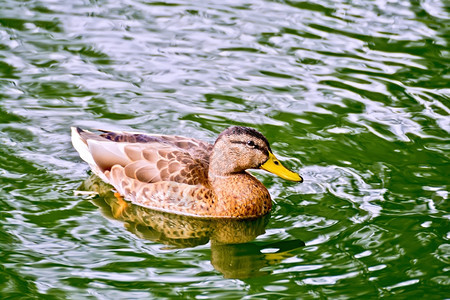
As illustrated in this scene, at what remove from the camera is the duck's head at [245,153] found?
852 centimetres

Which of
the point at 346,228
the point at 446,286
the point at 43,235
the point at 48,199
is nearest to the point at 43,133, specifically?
the point at 48,199

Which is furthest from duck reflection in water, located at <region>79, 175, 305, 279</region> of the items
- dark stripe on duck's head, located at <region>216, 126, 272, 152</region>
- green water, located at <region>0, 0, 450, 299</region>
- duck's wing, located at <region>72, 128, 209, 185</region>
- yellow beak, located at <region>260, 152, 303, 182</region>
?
dark stripe on duck's head, located at <region>216, 126, 272, 152</region>

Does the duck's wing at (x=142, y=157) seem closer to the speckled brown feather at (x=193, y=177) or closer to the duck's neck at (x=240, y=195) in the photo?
the speckled brown feather at (x=193, y=177)

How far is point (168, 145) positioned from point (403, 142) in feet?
8.65

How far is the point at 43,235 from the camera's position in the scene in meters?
7.96

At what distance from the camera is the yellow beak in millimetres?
Result: 8594

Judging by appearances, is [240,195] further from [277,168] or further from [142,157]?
[142,157]

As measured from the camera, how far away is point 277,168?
863 centimetres

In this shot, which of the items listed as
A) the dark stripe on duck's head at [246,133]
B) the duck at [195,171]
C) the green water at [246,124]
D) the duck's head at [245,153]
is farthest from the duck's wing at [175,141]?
the green water at [246,124]

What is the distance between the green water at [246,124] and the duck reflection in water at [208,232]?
0.02 m

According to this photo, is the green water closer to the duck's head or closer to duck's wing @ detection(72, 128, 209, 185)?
duck's wing @ detection(72, 128, 209, 185)

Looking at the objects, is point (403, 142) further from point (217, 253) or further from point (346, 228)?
point (217, 253)

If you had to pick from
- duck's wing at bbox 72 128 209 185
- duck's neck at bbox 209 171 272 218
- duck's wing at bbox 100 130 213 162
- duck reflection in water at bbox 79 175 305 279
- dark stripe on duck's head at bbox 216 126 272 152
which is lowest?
duck reflection in water at bbox 79 175 305 279

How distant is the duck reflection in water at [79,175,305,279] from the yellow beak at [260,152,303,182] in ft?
1.48
